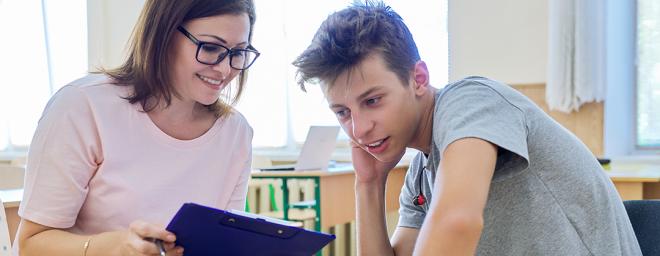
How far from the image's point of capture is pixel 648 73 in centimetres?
443

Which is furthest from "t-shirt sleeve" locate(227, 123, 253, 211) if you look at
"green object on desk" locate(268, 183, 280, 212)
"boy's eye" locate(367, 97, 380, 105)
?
"green object on desk" locate(268, 183, 280, 212)

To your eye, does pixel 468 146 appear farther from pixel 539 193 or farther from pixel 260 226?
pixel 260 226

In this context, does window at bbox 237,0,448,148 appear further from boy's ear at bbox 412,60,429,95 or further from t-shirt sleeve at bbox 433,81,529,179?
t-shirt sleeve at bbox 433,81,529,179

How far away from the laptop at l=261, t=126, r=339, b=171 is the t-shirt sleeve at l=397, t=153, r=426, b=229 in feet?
9.07

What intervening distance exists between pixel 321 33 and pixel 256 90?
441 cm

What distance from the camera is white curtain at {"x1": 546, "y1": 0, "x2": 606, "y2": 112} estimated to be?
422 cm

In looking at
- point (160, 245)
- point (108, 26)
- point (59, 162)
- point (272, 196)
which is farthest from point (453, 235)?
point (108, 26)

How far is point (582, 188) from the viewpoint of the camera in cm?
113

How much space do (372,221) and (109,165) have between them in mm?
593

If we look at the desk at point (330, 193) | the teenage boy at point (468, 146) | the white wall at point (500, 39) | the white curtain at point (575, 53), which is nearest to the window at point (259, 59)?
the white wall at point (500, 39)

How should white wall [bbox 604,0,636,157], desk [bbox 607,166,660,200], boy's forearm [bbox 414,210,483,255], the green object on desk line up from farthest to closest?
the green object on desk
white wall [bbox 604,0,636,157]
desk [bbox 607,166,660,200]
boy's forearm [bbox 414,210,483,255]

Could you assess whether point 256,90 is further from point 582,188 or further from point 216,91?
point 582,188

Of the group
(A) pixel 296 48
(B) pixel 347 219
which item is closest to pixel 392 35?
(B) pixel 347 219

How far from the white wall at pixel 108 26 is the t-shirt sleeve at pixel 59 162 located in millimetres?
5080
